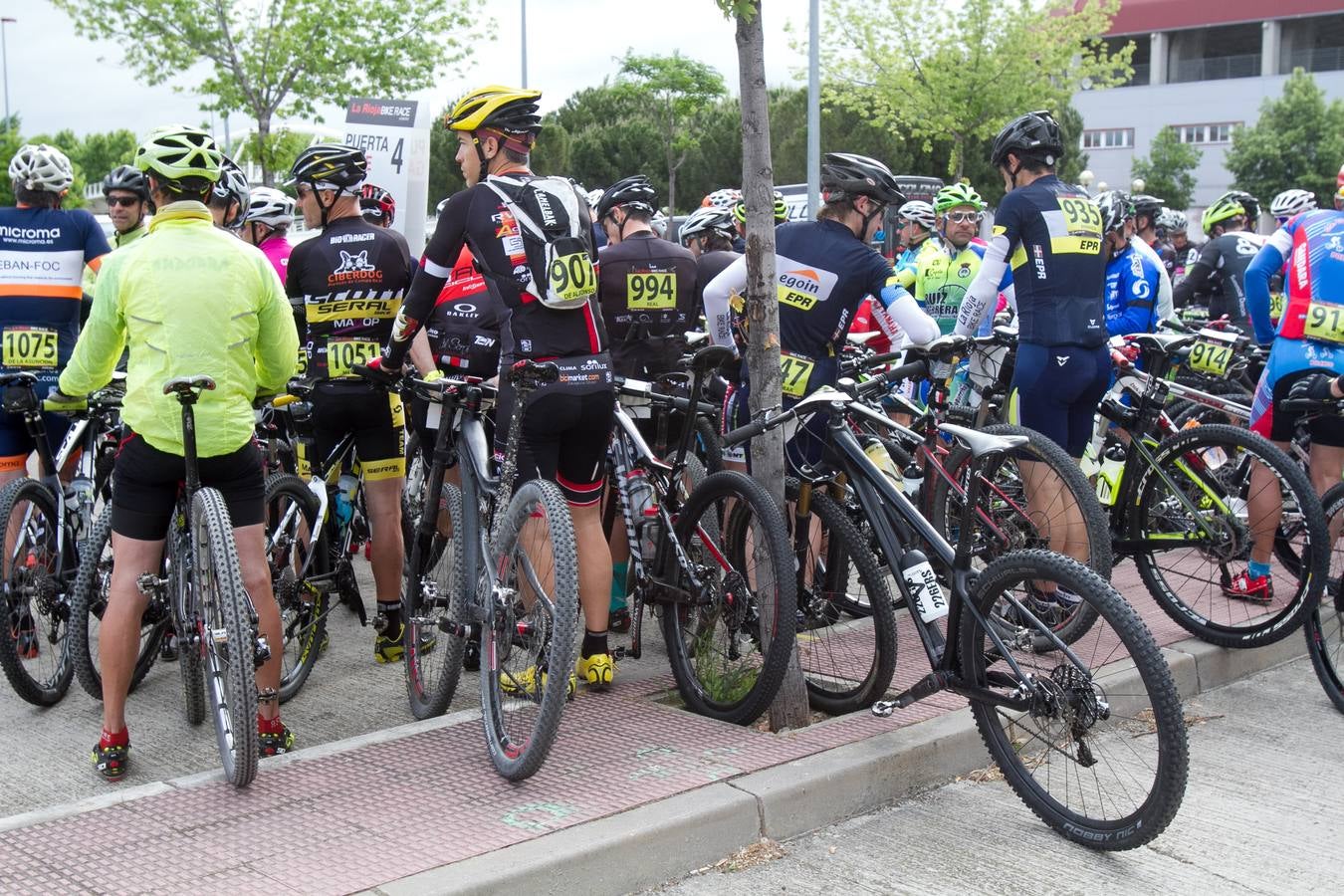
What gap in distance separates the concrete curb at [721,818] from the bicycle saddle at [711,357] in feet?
5.09

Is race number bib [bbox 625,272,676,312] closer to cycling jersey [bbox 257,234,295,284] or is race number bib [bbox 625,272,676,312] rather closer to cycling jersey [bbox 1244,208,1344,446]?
cycling jersey [bbox 257,234,295,284]

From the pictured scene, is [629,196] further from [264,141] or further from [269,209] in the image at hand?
[264,141]

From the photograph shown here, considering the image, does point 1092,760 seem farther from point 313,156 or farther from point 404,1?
point 404,1

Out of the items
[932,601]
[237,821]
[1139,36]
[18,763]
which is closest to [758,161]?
[932,601]

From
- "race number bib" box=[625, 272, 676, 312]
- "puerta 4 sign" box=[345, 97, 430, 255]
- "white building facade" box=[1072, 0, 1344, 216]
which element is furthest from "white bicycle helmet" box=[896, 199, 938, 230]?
"white building facade" box=[1072, 0, 1344, 216]

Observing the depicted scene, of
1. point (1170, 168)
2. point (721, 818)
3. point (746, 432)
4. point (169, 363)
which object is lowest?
point (721, 818)

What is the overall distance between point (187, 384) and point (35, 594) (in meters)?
1.77

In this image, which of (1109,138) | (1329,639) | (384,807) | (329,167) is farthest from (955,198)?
(1109,138)

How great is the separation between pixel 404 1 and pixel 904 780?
24.0 m

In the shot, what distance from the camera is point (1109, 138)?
62.5 meters

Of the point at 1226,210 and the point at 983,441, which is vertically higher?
the point at 1226,210

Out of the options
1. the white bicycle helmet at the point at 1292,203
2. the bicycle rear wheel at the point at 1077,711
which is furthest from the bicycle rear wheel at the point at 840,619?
the white bicycle helmet at the point at 1292,203

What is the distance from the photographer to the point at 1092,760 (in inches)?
161

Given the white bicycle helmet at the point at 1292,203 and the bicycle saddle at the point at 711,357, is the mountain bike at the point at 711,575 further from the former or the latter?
the white bicycle helmet at the point at 1292,203
